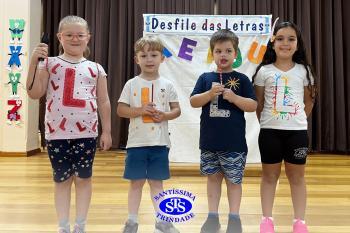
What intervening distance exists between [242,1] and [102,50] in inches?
75.6

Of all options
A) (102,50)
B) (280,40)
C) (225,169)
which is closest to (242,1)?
(102,50)

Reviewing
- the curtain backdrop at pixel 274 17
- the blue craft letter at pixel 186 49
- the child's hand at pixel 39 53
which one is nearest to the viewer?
the child's hand at pixel 39 53

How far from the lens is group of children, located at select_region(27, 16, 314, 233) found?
1603 millimetres

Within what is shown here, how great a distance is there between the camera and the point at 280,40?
1.80 meters

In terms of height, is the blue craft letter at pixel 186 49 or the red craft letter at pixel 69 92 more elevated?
the blue craft letter at pixel 186 49

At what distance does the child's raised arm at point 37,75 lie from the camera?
1.54 metres

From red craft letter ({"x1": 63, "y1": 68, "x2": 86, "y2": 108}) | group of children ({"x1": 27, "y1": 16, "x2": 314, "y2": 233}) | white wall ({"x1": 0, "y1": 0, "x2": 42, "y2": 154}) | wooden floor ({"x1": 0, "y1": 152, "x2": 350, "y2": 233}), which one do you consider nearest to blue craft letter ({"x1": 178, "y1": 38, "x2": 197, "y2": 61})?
wooden floor ({"x1": 0, "y1": 152, "x2": 350, "y2": 233})

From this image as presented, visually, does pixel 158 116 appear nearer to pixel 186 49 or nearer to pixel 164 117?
pixel 164 117

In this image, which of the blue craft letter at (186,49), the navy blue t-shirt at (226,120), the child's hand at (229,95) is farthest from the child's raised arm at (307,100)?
the blue craft letter at (186,49)

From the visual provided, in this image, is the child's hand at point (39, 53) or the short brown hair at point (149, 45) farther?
the short brown hair at point (149, 45)

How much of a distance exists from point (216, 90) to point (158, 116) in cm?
28

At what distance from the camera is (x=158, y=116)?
67.6 inches

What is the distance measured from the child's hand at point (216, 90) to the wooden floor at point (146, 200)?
0.68 meters

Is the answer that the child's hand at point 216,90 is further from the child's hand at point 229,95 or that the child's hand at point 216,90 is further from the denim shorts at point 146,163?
the denim shorts at point 146,163
